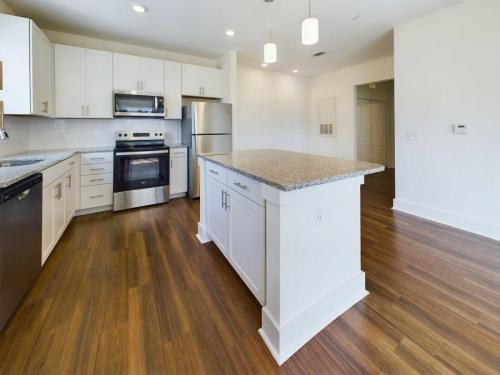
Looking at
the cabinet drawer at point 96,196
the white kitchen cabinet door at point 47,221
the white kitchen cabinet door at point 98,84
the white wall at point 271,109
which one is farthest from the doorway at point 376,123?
the white kitchen cabinet door at point 47,221

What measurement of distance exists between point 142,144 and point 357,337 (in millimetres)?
3913

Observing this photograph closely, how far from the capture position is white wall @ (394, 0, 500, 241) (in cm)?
264

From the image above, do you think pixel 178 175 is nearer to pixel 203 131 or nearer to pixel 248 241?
pixel 203 131

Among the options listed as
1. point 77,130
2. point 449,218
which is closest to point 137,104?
point 77,130

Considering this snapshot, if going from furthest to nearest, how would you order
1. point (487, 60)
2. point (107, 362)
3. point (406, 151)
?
1. point (406, 151)
2. point (487, 60)
3. point (107, 362)

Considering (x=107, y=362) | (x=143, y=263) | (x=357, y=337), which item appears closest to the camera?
(x=107, y=362)

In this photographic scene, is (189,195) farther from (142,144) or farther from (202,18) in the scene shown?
(202,18)

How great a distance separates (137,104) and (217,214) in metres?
2.68

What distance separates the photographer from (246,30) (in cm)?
351

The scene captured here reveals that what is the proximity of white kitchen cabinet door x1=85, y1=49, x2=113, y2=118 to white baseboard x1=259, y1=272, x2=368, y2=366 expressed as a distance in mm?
3737

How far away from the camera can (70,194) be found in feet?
10.2

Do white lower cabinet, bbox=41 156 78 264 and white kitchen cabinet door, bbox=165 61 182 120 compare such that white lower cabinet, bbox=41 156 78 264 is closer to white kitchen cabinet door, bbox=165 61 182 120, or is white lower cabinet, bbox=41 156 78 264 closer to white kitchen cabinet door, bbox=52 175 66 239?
white kitchen cabinet door, bbox=52 175 66 239

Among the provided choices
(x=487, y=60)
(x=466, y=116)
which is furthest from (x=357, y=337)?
(x=487, y=60)

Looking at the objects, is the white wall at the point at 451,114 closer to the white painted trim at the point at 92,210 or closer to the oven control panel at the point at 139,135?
the oven control panel at the point at 139,135
